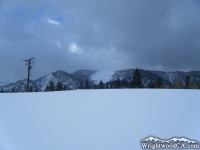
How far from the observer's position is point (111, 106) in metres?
4.63

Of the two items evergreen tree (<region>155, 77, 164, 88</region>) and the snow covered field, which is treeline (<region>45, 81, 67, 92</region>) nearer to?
evergreen tree (<region>155, 77, 164, 88</region>)

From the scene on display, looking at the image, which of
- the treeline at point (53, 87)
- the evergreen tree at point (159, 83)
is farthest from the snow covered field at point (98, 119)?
the treeline at point (53, 87)

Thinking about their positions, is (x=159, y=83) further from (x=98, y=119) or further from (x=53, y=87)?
(x=98, y=119)

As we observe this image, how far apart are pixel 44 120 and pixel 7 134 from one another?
805 millimetres

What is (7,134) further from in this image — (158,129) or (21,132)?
(158,129)

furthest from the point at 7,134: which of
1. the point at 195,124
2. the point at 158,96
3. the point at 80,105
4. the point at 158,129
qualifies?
the point at 195,124

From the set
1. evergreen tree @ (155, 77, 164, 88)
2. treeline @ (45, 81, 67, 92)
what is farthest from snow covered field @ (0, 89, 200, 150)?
treeline @ (45, 81, 67, 92)

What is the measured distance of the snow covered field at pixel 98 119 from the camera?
157 inches

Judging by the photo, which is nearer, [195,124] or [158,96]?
[195,124]

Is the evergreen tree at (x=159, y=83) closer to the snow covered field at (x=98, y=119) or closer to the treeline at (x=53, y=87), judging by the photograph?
the treeline at (x=53, y=87)

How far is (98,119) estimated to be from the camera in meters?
4.35

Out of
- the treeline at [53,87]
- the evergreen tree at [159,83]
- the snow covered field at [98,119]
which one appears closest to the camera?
the snow covered field at [98,119]

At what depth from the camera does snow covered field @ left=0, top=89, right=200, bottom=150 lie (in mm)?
3982

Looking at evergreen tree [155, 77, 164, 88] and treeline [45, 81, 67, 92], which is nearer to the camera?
evergreen tree [155, 77, 164, 88]
